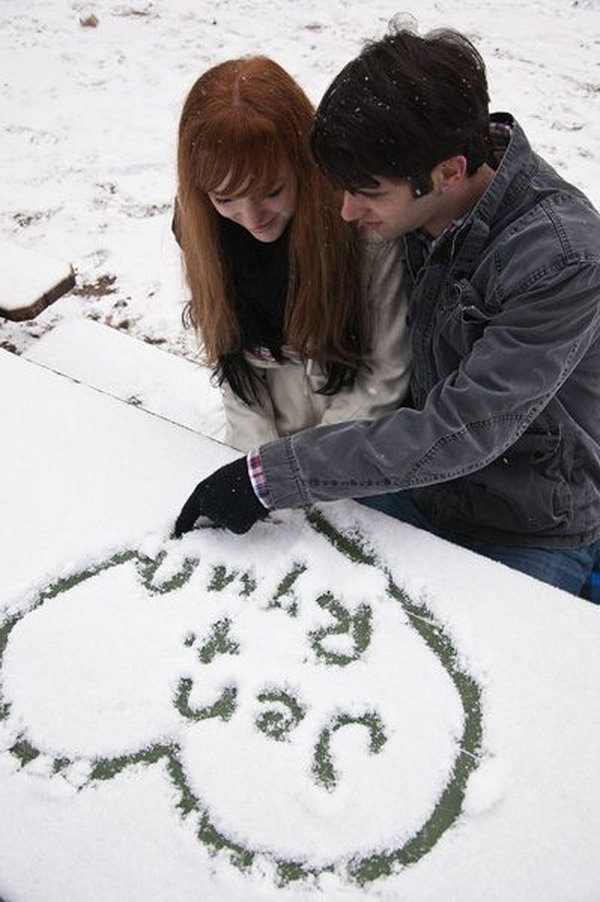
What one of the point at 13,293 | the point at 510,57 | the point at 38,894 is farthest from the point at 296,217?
the point at 510,57

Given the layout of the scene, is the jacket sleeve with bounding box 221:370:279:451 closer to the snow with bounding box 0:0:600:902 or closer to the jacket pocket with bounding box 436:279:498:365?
the snow with bounding box 0:0:600:902

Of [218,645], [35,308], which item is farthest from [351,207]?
[35,308]

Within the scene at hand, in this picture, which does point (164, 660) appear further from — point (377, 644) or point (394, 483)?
point (394, 483)

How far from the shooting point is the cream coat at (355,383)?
4.48ft

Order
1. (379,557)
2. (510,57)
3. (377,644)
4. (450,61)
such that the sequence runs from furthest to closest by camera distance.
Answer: (510,57), (379,557), (377,644), (450,61)

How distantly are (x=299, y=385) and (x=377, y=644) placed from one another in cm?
70

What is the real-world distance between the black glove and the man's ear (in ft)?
1.69

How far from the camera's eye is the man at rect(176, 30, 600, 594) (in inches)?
39.6

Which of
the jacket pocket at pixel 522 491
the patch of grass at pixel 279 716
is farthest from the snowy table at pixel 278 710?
the jacket pocket at pixel 522 491

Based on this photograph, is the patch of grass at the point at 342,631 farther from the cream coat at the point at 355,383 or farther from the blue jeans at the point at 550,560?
the cream coat at the point at 355,383

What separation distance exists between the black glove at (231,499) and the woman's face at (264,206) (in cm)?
40

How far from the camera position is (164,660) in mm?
1096

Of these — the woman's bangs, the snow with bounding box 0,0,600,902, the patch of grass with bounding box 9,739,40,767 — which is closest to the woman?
the woman's bangs

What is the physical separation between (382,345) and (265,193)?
15.7 inches
